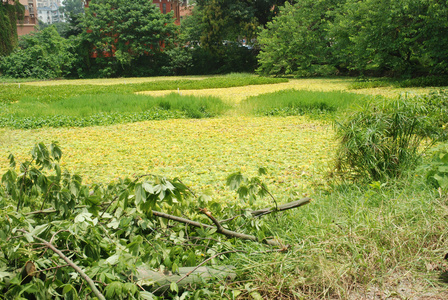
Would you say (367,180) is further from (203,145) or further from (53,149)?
(203,145)

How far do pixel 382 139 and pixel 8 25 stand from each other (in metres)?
28.8

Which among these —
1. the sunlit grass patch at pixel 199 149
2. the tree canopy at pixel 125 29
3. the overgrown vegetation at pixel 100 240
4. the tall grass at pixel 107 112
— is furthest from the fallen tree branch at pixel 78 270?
the tree canopy at pixel 125 29

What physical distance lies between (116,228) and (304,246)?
3.24 ft

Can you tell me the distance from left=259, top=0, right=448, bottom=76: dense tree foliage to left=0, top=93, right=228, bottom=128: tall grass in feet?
23.9

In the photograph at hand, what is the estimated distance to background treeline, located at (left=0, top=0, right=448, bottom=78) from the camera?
1315 cm

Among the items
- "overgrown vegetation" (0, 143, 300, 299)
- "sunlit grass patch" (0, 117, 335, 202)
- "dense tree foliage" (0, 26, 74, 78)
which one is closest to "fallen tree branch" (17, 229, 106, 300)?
"overgrown vegetation" (0, 143, 300, 299)

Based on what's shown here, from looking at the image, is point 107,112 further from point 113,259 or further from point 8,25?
point 8,25

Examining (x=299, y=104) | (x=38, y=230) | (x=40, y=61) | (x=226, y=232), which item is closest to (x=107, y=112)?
(x=299, y=104)

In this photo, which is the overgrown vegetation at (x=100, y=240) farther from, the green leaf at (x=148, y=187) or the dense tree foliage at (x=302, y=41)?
the dense tree foliage at (x=302, y=41)

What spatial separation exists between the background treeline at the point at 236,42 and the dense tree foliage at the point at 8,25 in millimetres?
138

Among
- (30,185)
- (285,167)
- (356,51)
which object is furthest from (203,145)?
(356,51)

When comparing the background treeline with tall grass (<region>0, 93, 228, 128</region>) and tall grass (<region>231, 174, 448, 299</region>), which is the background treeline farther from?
tall grass (<region>231, 174, 448, 299</region>)

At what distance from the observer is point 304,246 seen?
6.28ft

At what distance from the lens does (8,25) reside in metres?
25.4
